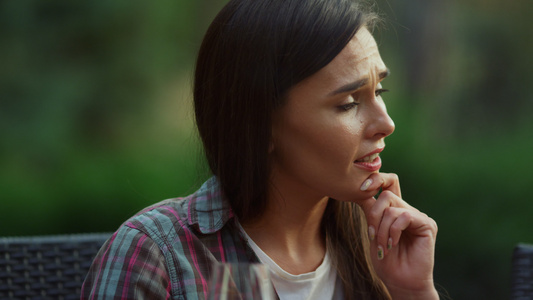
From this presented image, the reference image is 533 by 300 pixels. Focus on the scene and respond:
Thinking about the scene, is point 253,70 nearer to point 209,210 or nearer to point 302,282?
point 209,210

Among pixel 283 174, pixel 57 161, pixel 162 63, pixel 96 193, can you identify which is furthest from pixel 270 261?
pixel 162 63

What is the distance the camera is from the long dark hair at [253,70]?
1.87m

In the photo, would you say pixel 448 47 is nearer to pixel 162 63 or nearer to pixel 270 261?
pixel 162 63

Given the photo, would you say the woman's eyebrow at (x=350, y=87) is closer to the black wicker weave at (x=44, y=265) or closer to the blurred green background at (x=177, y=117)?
the black wicker weave at (x=44, y=265)

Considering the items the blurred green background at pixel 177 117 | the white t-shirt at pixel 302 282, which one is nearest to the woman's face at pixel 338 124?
the white t-shirt at pixel 302 282

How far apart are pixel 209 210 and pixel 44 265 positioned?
1.66ft

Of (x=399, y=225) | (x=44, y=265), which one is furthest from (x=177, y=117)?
(x=399, y=225)

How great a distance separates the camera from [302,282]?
2029mm

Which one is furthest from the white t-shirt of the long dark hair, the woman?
the long dark hair

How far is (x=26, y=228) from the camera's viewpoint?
3.45 m

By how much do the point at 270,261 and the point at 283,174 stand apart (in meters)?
0.23

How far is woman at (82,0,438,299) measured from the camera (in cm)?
184

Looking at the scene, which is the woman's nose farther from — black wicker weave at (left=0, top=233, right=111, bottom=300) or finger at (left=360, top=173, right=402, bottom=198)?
black wicker weave at (left=0, top=233, right=111, bottom=300)

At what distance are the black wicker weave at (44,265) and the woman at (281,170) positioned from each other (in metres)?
0.30
